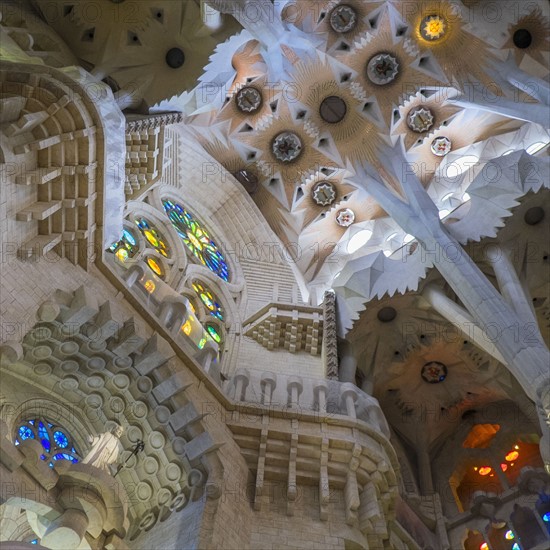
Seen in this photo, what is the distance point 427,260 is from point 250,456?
5.91 meters

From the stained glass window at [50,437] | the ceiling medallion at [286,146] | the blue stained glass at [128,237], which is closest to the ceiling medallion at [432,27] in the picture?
the ceiling medallion at [286,146]

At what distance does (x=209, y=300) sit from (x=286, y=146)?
221 inches

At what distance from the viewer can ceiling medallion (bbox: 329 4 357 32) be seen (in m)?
16.3

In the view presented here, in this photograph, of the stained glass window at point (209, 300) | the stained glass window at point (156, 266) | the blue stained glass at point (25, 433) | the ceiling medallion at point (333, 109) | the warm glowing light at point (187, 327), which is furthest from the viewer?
the ceiling medallion at point (333, 109)

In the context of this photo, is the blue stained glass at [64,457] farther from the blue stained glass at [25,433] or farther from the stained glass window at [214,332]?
the stained glass window at [214,332]

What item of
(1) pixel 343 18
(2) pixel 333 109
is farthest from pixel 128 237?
(1) pixel 343 18

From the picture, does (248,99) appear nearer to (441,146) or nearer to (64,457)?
(441,146)

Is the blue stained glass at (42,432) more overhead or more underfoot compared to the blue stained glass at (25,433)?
more overhead

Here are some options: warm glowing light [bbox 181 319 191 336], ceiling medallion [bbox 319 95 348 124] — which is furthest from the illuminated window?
ceiling medallion [bbox 319 95 348 124]

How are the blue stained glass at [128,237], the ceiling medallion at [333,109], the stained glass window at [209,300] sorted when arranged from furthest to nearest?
the ceiling medallion at [333,109], the stained glass window at [209,300], the blue stained glass at [128,237]

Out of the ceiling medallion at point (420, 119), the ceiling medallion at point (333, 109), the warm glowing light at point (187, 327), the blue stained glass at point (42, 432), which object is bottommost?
the blue stained glass at point (42, 432)

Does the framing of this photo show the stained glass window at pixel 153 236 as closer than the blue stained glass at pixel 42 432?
No

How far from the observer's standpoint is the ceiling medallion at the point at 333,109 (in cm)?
1705

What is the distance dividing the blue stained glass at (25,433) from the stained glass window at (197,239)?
653 centimetres
